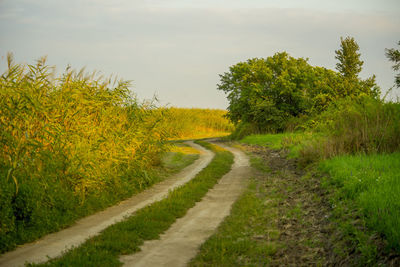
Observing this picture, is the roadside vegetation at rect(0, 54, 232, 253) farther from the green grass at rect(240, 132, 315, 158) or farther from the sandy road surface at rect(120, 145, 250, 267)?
the green grass at rect(240, 132, 315, 158)

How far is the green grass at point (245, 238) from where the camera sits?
23.6ft

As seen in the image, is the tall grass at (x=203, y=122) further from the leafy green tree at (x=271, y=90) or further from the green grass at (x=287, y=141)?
the green grass at (x=287, y=141)

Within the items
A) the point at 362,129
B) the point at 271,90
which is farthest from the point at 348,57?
the point at 362,129

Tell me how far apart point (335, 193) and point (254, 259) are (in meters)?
4.24

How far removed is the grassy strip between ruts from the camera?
22.5 ft

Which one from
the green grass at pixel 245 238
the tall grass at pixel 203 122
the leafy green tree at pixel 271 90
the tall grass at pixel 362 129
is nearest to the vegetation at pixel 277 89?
the leafy green tree at pixel 271 90

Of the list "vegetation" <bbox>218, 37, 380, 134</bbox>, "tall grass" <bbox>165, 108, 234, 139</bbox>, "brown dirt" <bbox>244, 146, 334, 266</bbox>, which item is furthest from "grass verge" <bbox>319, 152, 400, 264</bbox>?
"tall grass" <bbox>165, 108, 234, 139</bbox>

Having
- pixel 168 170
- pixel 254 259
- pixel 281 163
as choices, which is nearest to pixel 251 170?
pixel 281 163

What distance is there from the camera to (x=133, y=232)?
8.73m

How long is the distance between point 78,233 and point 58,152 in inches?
110

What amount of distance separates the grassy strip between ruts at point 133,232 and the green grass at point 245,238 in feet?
5.12

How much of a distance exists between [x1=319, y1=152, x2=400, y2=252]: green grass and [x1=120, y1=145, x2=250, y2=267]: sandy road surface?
11.4ft

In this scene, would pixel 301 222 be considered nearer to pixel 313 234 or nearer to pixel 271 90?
pixel 313 234

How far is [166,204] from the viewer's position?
11.8 m
